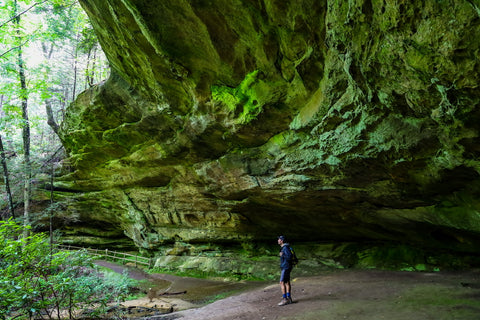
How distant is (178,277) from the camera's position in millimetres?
15453

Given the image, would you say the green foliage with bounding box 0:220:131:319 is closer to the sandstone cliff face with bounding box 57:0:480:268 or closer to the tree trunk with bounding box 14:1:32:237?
the sandstone cliff face with bounding box 57:0:480:268

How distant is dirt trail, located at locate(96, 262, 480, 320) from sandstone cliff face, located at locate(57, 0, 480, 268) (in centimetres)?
194

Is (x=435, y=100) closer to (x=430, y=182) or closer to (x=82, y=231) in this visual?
(x=430, y=182)

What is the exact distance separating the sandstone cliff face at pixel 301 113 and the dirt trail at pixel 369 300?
194 cm

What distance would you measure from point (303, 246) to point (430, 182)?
26.7 ft

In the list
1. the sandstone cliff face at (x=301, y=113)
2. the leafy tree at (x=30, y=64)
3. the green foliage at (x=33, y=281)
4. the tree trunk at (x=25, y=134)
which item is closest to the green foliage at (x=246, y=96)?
the sandstone cliff face at (x=301, y=113)

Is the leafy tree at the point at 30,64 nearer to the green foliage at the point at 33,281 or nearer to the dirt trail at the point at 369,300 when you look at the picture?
the green foliage at the point at 33,281

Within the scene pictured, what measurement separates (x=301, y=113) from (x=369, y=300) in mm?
5182

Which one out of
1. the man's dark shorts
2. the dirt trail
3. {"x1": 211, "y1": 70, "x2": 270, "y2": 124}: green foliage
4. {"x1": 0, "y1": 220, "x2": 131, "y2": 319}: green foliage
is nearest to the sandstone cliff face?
{"x1": 211, "y1": 70, "x2": 270, "y2": 124}: green foliage

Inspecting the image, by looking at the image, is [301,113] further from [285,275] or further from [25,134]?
[25,134]

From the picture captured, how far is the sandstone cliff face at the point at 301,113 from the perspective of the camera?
14.8ft

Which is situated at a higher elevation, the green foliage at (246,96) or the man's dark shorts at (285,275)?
the green foliage at (246,96)

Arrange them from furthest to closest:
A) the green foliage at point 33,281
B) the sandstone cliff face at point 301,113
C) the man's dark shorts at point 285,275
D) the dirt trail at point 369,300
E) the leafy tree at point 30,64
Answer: the leafy tree at point 30,64 < the man's dark shorts at point 285,275 < the green foliage at point 33,281 < the dirt trail at point 369,300 < the sandstone cliff face at point 301,113

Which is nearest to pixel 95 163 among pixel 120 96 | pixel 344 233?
pixel 120 96
